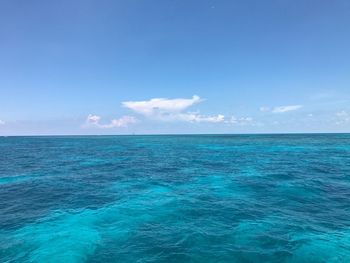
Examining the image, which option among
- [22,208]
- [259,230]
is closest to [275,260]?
[259,230]

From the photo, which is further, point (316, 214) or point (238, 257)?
point (316, 214)

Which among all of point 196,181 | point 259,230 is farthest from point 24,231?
point 196,181

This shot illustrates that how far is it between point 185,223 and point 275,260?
5317 millimetres

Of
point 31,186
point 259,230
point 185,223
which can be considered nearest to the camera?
point 259,230

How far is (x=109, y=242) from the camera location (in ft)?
39.0

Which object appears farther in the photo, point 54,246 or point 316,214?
point 316,214

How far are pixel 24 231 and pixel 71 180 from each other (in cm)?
1363

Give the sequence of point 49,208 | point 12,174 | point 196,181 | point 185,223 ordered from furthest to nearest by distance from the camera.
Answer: point 12,174 → point 196,181 → point 49,208 → point 185,223

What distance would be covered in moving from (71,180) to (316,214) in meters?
22.8

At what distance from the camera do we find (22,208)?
57.0ft

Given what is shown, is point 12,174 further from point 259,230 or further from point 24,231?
point 259,230

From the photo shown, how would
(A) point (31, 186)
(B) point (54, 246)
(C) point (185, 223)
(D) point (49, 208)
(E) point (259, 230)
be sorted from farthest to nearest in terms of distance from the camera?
1. (A) point (31, 186)
2. (D) point (49, 208)
3. (C) point (185, 223)
4. (E) point (259, 230)
5. (B) point (54, 246)

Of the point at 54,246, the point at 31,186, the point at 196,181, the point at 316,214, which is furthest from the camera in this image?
the point at 196,181

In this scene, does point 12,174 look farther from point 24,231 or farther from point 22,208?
point 24,231
